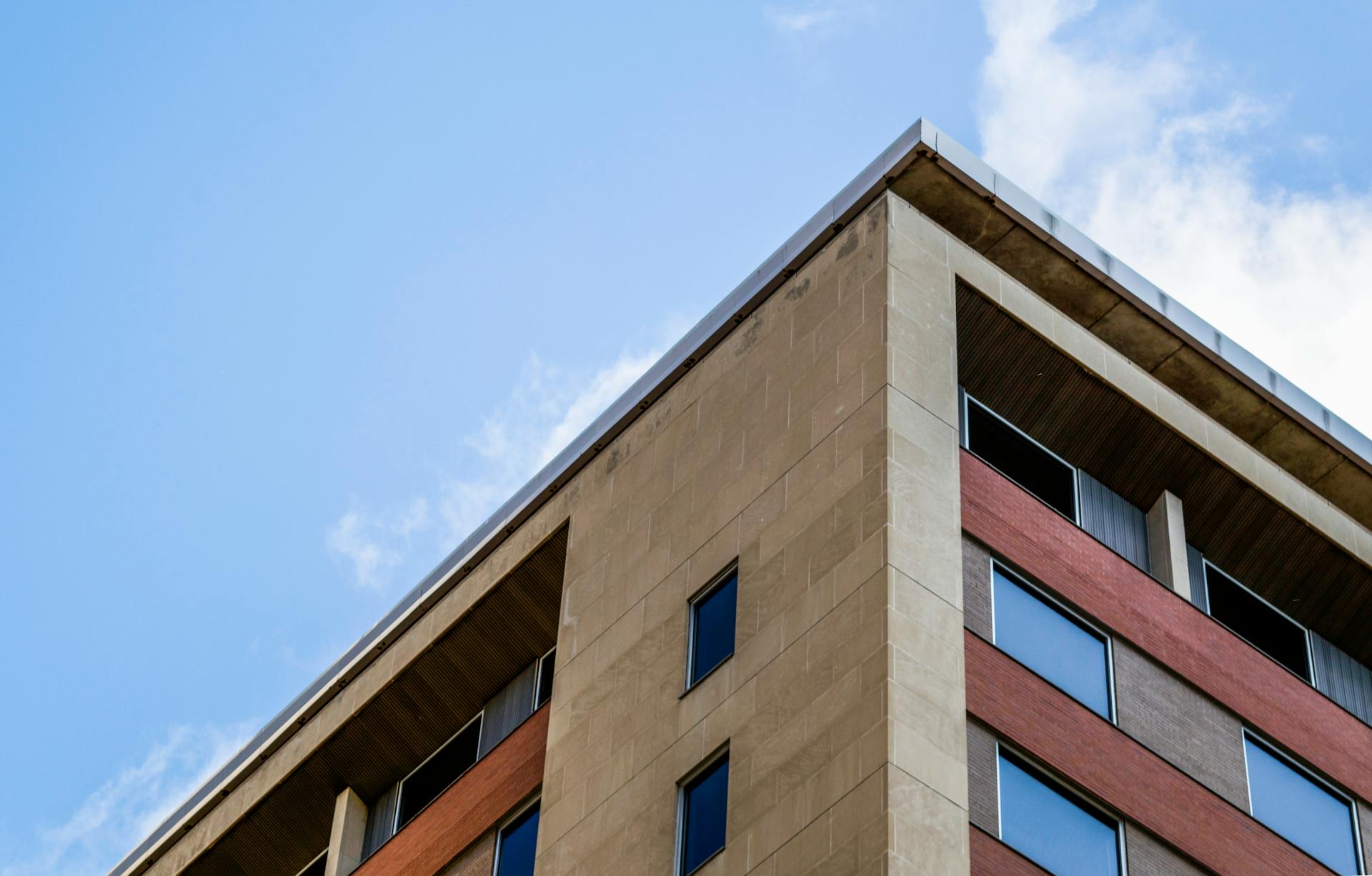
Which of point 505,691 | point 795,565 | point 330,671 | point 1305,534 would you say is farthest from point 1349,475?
point 330,671

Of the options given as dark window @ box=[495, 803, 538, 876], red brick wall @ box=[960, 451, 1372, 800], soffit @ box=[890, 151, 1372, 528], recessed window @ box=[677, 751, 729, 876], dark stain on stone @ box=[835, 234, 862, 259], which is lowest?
recessed window @ box=[677, 751, 729, 876]

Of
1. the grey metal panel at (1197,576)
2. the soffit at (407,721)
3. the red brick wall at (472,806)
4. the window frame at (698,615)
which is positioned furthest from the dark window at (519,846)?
the grey metal panel at (1197,576)

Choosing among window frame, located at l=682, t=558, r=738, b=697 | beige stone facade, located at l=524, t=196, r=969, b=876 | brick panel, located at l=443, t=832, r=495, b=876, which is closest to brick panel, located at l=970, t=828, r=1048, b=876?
beige stone facade, located at l=524, t=196, r=969, b=876

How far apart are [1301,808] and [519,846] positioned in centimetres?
1314

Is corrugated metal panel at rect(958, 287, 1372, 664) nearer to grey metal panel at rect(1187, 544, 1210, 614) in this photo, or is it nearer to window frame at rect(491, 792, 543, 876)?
grey metal panel at rect(1187, 544, 1210, 614)

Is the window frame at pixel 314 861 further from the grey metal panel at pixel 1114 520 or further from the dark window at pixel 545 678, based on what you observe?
the grey metal panel at pixel 1114 520

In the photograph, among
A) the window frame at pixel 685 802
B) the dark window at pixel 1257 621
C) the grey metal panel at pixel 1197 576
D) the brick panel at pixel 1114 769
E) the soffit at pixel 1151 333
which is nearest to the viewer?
the window frame at pixel 685 802

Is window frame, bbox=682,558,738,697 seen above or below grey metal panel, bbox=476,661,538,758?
below

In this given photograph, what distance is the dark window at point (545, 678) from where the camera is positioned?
1645 inches

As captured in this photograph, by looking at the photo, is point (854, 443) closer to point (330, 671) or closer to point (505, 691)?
point (505, 691)

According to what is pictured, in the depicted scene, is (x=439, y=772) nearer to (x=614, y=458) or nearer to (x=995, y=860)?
(x=614, y=458)

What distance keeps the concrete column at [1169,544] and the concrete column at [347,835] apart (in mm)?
17389

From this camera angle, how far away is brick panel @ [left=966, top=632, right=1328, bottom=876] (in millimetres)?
31875

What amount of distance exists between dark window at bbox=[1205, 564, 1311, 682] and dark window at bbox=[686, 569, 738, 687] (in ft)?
32.4
